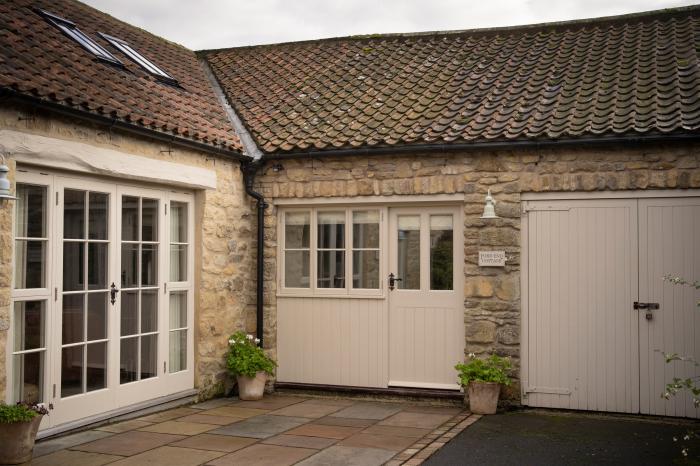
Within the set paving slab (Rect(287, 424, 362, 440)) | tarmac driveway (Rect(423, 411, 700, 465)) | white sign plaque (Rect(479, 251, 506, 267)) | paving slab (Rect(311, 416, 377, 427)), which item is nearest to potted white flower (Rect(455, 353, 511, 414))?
tarmac driveway (Rect(423, 411, 700, 465))

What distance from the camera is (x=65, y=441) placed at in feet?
22.6

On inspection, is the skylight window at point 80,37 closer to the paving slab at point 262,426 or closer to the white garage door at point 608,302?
the paving slab at point 262,426

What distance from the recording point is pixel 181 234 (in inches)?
355

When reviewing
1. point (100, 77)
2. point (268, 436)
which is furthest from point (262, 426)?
point (100, 77)

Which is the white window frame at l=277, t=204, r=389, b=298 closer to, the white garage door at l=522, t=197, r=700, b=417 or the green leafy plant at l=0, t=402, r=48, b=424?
the white garage door at l=522, t=197, r=700, b=417

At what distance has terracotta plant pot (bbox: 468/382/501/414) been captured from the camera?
27.9 feet

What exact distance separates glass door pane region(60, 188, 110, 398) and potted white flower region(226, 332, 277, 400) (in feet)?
6.49

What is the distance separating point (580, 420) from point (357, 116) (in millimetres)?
4570

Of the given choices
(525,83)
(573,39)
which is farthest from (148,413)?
(573,39)

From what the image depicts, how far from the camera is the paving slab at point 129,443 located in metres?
6.67

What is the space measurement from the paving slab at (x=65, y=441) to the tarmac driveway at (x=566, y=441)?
301 cm

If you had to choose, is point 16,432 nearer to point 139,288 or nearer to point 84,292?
point 84,292

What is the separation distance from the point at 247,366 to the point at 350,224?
212 centimetres

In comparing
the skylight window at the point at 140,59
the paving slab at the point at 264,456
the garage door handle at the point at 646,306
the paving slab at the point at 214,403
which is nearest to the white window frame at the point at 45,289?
the paving slab at the point at 264,456
